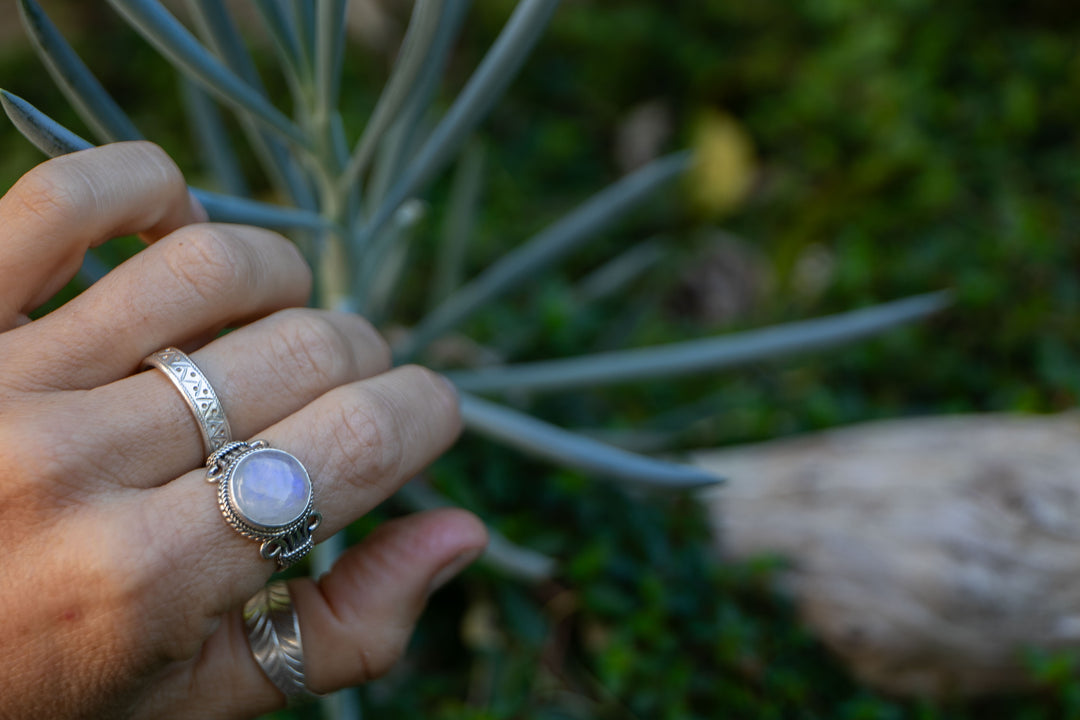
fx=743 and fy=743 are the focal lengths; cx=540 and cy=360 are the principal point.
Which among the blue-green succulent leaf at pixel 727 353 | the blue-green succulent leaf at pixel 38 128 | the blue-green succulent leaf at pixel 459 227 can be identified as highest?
the blue-green succulent leaf at pixel 38 128

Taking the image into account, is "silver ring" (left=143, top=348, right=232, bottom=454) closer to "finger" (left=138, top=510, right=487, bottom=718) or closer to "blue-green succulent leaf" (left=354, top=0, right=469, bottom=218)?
"finger" (left=138, top=510, right=487, bottom=718)

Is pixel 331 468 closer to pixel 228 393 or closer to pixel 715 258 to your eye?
pixel 228 393

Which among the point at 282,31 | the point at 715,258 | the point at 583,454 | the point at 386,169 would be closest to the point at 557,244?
the point at 386,169

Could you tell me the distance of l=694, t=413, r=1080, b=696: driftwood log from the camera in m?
1.17

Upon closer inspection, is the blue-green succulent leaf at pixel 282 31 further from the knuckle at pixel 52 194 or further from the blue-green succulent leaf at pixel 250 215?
the knuckle at pixel 52 194

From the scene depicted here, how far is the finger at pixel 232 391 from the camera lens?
0.60 meters

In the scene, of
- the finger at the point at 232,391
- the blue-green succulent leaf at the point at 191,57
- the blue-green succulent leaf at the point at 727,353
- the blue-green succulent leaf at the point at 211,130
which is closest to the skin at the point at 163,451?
the finger at the point at 232,391

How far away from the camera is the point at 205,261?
0.66 m

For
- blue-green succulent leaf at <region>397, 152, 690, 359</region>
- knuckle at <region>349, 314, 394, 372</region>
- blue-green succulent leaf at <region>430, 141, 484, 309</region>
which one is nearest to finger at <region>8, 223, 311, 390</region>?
knuckle at <region>349, 314, 394, 372</region>

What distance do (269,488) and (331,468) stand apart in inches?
2.4

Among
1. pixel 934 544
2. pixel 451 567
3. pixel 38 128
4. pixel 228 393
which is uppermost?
pixel 38 128

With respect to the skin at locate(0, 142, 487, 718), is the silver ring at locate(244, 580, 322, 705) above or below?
below

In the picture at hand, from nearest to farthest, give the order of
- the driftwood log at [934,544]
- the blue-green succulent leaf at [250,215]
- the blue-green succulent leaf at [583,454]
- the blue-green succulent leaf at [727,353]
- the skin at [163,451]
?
1. the skin at [163,451]
2. the blue-green succulent leaf at [250,215]
3. the blue-green succulent leaf at [583,454]
4. the blue-green succulent leaf at [727,353]
5. the driftwood log at [934,544]

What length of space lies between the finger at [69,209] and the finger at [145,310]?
0.04m
